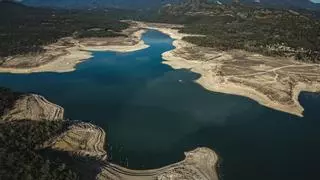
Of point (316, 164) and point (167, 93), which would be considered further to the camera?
point (167, 93)

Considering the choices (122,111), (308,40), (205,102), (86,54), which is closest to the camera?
(122,111)

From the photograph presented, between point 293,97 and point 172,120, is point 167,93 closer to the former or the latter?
point 172,120

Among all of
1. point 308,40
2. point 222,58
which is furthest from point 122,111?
point 308,40

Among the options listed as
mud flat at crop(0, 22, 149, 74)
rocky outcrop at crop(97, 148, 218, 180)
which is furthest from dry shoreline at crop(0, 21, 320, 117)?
rocky outcrop at crop(97, 148, 218, 180)

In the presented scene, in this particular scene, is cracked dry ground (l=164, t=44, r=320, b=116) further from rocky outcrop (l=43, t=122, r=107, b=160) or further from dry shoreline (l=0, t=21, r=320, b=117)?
rocky outcrop (l=43, t=122, r=107, b=160)

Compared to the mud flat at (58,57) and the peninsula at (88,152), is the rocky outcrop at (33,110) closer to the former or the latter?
the peninsula at (88,152)

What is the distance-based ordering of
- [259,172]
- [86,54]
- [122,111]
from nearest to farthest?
[259,172] < [122,111] < [86,54]

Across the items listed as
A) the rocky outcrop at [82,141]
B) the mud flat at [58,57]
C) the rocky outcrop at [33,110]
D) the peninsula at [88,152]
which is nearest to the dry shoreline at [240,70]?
the mud flat at [58,57]
